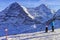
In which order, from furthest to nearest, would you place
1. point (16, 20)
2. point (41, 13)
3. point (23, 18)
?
point (23, 18), point (41, 13), point (16, 20)

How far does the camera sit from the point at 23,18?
17234 mm

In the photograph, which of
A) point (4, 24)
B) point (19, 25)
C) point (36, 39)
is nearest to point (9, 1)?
point (4, 24)

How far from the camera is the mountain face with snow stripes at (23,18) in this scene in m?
15.9

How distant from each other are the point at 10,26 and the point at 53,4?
130 inches

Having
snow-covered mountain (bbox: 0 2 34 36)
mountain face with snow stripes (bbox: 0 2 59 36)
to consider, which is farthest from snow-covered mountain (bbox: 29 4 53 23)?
snow-covered mountain (bbox: 0 2 34 36)

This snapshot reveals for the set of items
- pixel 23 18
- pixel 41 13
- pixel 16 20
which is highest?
pixel 41 13

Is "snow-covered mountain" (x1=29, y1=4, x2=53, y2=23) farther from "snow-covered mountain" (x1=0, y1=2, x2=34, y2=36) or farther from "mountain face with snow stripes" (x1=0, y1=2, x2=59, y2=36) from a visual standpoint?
"snow-covered mountain" (x1=0, y1=2, x2=34, y2=36)

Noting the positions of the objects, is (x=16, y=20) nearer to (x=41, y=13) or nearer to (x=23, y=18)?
(x=23, y=18)

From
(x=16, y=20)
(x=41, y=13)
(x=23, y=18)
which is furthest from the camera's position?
(x=23, y=18)

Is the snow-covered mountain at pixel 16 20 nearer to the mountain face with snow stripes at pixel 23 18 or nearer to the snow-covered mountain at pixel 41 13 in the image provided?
the mountain face with snow stripes at pixel 23 18

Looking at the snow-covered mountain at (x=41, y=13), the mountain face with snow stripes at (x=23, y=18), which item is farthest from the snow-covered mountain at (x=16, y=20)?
the snow-covered mountain at (x=41, y=13)

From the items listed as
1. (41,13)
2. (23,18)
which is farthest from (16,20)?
(41,13)

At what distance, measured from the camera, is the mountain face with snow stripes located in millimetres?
15906

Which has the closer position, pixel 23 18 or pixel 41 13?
pixel 41 13
